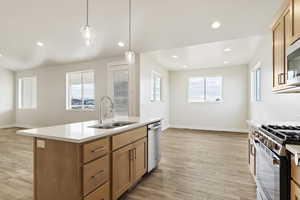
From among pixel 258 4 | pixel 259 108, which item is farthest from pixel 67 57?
pixel 259 108

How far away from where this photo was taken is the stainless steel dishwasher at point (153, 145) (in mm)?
2719

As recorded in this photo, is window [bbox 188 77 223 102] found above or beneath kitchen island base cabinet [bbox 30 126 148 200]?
above

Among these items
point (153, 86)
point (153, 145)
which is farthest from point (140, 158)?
point (153, 86)

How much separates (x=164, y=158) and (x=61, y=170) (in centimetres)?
236

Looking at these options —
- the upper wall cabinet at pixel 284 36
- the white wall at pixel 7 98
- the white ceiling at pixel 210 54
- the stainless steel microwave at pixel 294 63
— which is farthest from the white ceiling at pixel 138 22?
the white wall at pixel 7 98

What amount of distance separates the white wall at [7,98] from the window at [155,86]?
6787 millimetres

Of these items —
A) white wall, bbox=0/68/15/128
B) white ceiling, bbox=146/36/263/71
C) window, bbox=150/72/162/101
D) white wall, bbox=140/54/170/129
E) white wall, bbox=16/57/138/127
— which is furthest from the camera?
white wall, bbox=0/68/15/128

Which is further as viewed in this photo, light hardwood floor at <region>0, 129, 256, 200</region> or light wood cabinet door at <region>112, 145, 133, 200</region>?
light hardwood floor at <region>0, 129, 256, 200</region>

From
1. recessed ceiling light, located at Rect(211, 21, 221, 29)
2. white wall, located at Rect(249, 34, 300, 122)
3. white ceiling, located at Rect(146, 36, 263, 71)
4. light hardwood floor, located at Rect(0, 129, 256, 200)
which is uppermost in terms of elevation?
recessed ceiling light, located at Rect(211, 21, 221, 29)

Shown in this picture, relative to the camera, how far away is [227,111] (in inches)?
256

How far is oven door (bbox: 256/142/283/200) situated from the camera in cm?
130

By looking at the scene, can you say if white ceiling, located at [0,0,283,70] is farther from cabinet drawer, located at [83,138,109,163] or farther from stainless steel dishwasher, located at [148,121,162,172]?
cabinet drawer, located at [83,138,109,163]

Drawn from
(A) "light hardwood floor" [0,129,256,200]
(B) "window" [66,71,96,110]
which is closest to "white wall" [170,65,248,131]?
(A) "light hardwood floor" [0,129,256,200]

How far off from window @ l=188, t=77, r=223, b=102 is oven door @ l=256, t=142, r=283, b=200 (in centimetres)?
531
